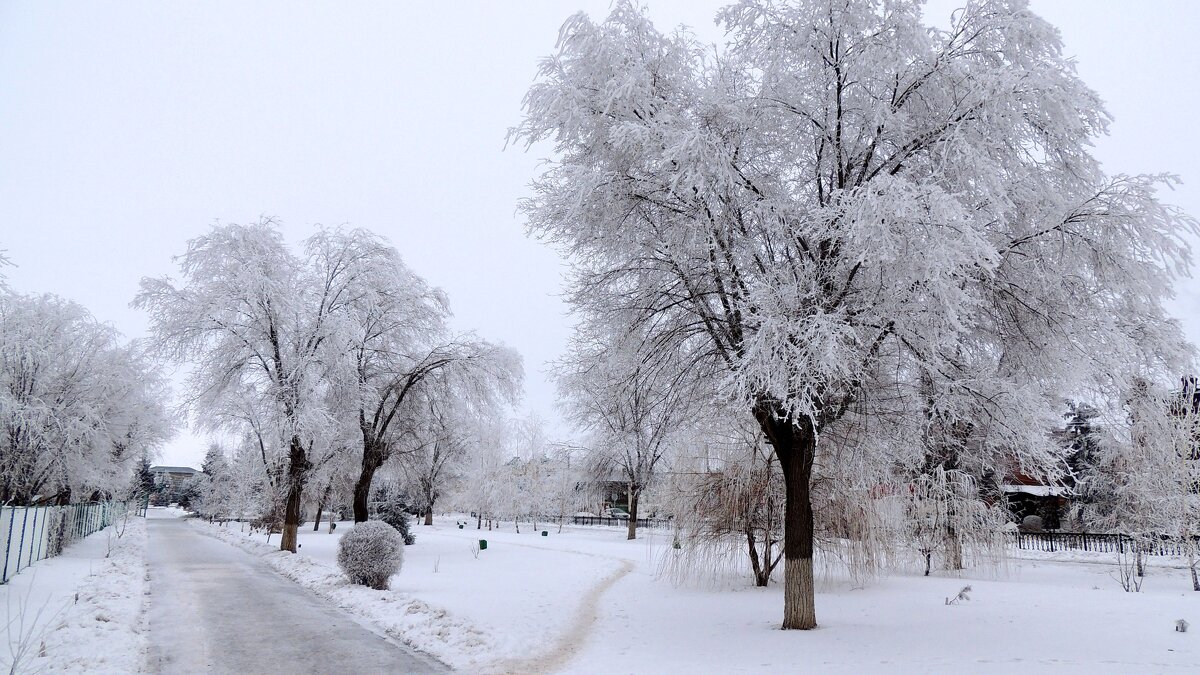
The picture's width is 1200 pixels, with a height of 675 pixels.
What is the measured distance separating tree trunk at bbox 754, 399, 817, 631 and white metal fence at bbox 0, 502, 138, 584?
588 inches

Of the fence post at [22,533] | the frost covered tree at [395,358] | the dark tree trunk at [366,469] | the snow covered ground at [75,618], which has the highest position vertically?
the frost covered tree at [395,358]

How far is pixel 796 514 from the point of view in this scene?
10.8m

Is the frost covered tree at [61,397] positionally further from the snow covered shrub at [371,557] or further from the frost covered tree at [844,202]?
the frost covered tree at [844,202]

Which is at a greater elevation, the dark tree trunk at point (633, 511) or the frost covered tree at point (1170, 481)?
the frost covered tree at point (1170, 481)

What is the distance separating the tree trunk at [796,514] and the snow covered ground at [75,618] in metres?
8.42

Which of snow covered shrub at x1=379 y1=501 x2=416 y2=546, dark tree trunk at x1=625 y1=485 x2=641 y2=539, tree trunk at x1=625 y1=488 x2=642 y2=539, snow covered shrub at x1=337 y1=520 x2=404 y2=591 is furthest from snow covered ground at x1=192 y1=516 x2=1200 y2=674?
dark tree trunk at x1=625 y1=485 x2=641 y2=539

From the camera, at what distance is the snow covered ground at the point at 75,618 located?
785 cm

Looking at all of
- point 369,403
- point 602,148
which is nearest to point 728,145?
point 602,148

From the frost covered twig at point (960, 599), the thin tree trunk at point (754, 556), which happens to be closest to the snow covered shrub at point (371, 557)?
the thin tree trunk at point (754, 556)

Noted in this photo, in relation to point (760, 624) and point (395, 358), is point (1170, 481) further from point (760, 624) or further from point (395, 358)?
point (395, 358)

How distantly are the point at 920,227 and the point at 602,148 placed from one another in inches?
187

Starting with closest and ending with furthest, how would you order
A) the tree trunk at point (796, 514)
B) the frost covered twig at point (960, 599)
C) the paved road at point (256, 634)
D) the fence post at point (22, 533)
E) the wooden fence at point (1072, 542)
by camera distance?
the paved road at point (256, 634), the tree trunk at point (796, 514), the frost covered twig at point (960, 599), the fence post at point (22, 533), the wooden fence at point (1072, 542)

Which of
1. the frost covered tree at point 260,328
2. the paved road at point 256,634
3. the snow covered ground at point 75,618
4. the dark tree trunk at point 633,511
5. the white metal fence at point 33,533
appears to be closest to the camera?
the snow covered ground at point 75,618

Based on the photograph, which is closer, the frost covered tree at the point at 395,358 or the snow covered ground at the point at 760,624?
the snow covered ground at the point at 760,624
